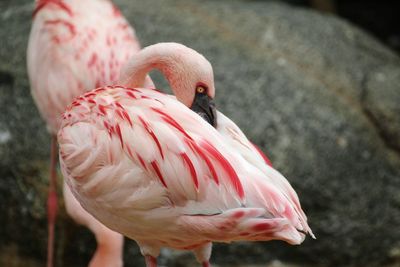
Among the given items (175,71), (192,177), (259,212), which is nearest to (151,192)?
(192,177)

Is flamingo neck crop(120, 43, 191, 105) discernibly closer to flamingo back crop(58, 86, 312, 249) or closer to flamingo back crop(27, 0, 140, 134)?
flamingo back crop(58, 86, 312, 249)

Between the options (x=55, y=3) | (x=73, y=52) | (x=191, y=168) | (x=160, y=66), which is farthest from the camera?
(x=55, y=3)

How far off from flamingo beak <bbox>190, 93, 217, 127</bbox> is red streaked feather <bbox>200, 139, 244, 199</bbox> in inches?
13.4

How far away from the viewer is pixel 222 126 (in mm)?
3521

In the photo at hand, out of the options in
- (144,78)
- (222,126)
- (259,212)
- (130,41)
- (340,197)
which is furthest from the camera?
(340,197)

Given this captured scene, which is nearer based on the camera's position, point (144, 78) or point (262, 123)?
point (144, 78)

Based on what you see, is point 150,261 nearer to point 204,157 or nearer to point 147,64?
point 204,157

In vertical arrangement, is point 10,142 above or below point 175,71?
below

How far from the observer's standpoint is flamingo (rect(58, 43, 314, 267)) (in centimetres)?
309

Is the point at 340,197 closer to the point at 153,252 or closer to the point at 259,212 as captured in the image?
the point at 153,252

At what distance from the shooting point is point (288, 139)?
5512 millimetres

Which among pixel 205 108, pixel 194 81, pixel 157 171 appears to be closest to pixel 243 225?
pixel 157 171

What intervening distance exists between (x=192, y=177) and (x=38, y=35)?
2.07 meters

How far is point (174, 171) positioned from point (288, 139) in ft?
7.97
